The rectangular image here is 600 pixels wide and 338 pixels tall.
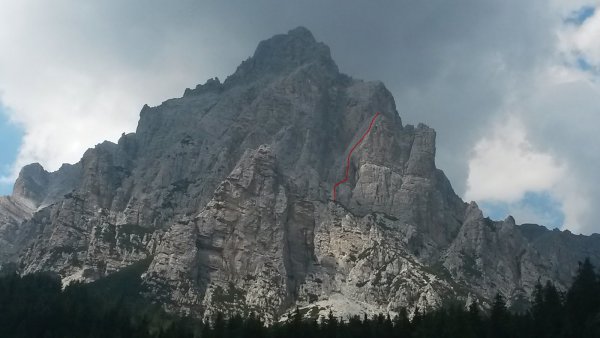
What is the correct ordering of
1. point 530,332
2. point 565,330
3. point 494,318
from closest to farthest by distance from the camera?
point 565,330
point 530,332
point 494,318

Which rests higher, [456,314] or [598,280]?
[598,280]

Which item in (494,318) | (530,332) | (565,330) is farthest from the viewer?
(494,318)

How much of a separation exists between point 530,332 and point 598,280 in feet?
108

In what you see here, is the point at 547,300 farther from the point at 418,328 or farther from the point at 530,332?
the point at 418,328

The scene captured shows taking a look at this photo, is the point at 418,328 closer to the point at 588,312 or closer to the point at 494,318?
the point at 494,318

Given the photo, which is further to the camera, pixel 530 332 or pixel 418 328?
pixel 418 328

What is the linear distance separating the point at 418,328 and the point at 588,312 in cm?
4572

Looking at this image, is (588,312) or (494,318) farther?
(494,318)

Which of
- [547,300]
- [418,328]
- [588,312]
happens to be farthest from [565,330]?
[418,328]

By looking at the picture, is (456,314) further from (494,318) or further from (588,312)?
(588,312)

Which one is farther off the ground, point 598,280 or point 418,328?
point 598,280

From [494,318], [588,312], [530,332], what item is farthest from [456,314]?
[588,312]

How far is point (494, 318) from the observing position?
19112 cm

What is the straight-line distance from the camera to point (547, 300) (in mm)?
191250
